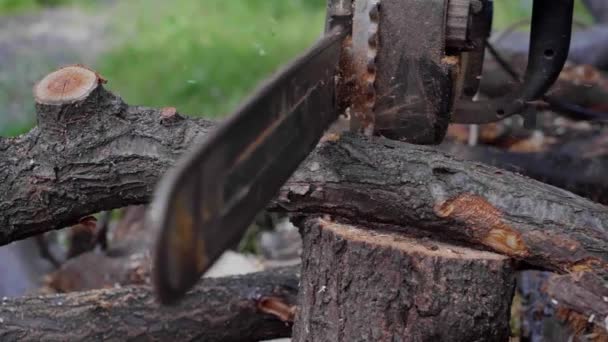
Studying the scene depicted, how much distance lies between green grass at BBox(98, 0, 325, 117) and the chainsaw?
11.0ft

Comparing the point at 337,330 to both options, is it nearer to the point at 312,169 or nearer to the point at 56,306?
the point at 312,169

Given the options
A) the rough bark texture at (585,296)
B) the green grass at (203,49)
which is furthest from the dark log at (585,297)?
the green grass at (203,49)

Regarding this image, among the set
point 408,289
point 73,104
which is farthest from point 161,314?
point 408,289

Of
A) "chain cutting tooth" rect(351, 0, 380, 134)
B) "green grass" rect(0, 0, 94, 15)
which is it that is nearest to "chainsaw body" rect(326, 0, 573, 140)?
"chain cutting tooth" rect(351, 0, 380, 134)

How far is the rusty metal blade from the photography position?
1.26 m

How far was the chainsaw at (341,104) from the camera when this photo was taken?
1312 millimetres

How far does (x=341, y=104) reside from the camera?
2189 mm

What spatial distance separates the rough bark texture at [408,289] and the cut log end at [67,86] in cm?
69

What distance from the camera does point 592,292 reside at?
6.66ft

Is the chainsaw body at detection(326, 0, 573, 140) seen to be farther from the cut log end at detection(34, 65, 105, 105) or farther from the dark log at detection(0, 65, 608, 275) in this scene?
the cut log end at detection(34, 65, 105, 105)

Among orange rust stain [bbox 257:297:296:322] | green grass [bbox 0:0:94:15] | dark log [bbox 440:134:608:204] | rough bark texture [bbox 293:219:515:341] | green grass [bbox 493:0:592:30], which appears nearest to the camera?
rough bark texture [bbox 293:219:515:341]

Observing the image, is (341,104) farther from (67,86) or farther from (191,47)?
(191,47)

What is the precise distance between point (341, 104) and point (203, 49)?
481 centimetres

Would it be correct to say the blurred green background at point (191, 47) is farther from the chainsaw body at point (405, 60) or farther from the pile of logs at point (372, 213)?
the pile of logs at point (372, 213)
